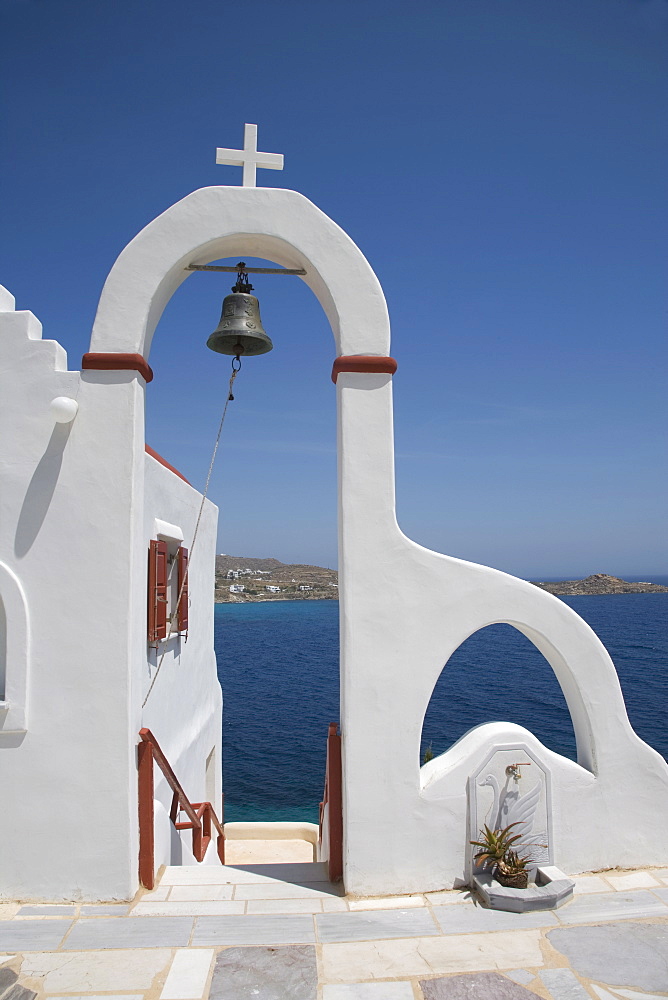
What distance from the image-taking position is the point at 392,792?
4582 millimetres

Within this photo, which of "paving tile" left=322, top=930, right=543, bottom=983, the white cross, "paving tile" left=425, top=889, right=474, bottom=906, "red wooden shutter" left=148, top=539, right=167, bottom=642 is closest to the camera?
"paving tile" left=322, top=930, right=543, bottom=983

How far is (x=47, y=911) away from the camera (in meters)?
4.29

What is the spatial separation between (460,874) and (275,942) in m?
1.40

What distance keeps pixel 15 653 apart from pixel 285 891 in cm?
245

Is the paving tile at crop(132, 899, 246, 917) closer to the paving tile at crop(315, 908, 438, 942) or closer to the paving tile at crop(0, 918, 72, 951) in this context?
Result: the paving tile at crop(0, 918, 72, 951)

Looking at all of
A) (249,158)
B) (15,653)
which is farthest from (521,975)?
(249,158)

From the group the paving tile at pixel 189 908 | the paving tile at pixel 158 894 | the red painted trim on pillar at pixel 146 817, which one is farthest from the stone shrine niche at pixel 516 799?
the red painted trim on pillar at pixel 146 817

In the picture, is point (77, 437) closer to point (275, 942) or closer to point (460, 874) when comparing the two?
point (275, 942)

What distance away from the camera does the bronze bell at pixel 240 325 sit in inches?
209

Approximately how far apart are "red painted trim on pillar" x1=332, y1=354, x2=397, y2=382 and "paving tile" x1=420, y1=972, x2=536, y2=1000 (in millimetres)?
3725

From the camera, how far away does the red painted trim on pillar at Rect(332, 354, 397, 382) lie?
482cm

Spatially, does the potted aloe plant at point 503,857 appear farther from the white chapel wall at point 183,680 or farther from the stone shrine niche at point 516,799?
the white chapel wall at point 183,680

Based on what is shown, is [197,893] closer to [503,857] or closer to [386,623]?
[503,857]

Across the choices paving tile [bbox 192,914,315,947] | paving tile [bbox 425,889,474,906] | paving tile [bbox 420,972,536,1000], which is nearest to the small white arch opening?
paving tile [bbox 425,889,474,906]
